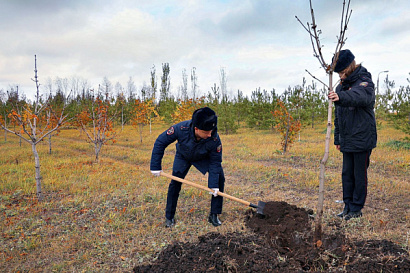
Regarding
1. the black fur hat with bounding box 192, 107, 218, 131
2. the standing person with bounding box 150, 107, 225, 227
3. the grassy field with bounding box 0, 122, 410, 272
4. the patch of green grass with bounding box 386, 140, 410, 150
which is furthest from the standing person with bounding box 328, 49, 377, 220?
the patch of green grass with bounding box 386, 140, 410, 150

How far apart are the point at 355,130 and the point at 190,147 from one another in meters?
2.11

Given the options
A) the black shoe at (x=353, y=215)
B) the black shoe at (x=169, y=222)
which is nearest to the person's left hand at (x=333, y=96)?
the black shoe at (x=353, y=215)

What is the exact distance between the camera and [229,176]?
651cm

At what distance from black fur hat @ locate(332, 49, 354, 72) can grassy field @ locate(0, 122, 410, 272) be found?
6.31 ft

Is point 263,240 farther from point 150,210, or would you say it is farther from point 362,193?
point 150,210

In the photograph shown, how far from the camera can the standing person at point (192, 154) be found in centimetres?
346

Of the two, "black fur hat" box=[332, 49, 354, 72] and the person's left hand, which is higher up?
"black fur hat" box=[332, 49, 354, 72]

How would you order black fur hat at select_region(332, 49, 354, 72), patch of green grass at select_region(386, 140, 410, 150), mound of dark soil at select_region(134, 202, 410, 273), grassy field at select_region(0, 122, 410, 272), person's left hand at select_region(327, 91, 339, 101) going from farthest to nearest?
1. patch of green grass at select_region(386, 140, 410, 150)
2. black fur hat at select_region(332, 49, 354, 72)
3. grassy field at select_region(0, 122, 410, 272)
4. person's left hand at select_region(327, 91, 339, 101)
5. mound of dark soil at select_region(134, 202, 410, 273)

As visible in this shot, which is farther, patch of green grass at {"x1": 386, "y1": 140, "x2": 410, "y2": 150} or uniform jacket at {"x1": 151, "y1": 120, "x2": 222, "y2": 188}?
patch of green grass at {"x1": 386, "y1": 140, "x2": 410, "y2": 150}

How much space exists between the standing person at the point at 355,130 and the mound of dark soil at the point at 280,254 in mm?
908

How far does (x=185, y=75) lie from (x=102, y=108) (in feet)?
107

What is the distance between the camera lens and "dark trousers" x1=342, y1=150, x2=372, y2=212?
3406mm

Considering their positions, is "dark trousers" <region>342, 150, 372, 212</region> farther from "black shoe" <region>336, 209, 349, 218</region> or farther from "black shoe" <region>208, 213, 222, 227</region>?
"black shoe" <region>208, 213, 222, 227</region>

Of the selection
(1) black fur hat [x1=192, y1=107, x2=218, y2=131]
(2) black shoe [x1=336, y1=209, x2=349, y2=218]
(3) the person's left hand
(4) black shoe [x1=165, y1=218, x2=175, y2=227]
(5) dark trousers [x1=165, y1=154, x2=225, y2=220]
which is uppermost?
(3) the person's left hand
